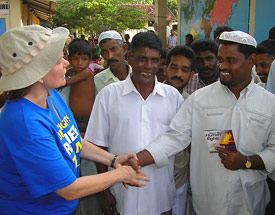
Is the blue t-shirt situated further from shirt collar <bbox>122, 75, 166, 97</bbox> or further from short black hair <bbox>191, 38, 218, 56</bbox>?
short black hair <bbox>191, 38, 218, 56</bbox>

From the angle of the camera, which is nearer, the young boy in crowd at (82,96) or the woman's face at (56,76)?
the woman's face at (56,76)

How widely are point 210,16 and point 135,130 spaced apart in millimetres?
7539

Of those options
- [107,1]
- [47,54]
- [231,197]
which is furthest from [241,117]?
[107,1]

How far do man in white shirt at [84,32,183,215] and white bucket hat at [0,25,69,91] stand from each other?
2.75 ft

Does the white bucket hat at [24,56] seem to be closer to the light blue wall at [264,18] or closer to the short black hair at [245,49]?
the short black hair at [245,49]

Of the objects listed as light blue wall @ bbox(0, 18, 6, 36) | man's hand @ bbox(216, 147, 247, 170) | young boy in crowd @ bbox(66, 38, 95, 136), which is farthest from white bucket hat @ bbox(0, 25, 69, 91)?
light blue wall @ bbox(0, 18, 6, 36)

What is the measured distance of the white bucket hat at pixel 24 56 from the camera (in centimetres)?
155

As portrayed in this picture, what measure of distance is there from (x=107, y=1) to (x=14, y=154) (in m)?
22.8

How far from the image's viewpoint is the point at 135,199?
2301 mm

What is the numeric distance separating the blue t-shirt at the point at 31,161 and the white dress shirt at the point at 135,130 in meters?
0.64

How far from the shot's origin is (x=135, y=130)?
2.31m

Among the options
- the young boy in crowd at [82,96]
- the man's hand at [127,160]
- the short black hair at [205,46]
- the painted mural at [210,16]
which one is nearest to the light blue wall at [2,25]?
the painted mural at [210,16]

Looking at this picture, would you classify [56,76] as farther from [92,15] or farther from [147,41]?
[92,15]

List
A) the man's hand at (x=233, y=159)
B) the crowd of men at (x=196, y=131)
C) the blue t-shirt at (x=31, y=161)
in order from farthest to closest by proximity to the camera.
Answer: the crowd of men at (x=196, y=131) → the man's hand at (x=233, y=159) → the blue t-shirt at (x=31, y=161)
